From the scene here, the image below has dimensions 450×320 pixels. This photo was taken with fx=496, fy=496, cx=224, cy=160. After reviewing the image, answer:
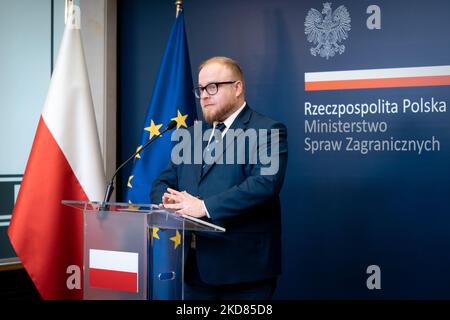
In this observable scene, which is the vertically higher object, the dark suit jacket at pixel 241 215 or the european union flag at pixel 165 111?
the european union flag at pixel 165 111

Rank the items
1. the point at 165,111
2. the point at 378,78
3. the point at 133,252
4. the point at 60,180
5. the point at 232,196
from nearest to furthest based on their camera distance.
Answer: the point at 133,252 → the point at 232,196 → the point at 60,180 → the point at 165,111 → the point at 378,78

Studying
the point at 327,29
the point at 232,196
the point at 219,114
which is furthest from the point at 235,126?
the point at 327,29

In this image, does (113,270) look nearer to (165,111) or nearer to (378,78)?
(165,111)

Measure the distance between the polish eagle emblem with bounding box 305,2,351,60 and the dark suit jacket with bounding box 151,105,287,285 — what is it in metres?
1.36

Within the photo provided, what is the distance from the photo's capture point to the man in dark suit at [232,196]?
2141 millimetres

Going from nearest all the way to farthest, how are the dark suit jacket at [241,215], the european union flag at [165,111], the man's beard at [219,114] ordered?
the dark suit jacket at [241,215]
the man's beard at [219,114]
the european union flag at [165,111]

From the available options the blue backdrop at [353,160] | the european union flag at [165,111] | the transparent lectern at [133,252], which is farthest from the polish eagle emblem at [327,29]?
the transparent lectern at [133,252]

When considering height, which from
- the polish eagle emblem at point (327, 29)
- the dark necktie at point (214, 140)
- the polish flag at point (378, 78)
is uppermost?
the polish eagle emblem at point (327, 29)

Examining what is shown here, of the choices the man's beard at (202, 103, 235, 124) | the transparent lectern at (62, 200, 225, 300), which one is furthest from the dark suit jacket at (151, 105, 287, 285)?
the transparent lectern at (62, 200, 225, 300)

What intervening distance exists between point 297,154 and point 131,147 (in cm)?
135

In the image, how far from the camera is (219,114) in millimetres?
2453

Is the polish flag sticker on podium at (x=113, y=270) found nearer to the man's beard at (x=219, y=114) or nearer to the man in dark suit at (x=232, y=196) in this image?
the man in dark suit at (x=232, y=196)

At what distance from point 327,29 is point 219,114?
145 centimetres

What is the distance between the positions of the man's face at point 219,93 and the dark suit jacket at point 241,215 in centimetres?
11
